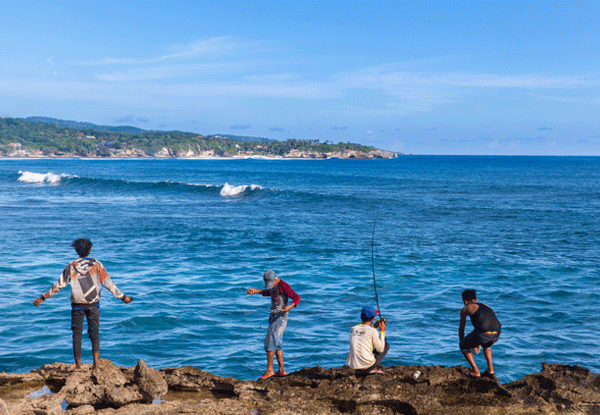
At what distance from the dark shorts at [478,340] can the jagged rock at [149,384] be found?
4067mm

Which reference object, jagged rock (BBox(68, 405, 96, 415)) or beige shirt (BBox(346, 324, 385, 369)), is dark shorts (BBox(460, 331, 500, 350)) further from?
jagged rock (BBox(68, 405, 96, 415))

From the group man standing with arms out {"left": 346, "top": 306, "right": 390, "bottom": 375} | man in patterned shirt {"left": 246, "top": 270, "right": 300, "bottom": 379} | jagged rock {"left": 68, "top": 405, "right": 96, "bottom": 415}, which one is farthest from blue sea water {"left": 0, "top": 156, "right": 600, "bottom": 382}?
jagged rock {"left": 68, "top": 405, "right": 96, "bottom": 415}

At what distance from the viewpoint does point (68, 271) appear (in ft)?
22.6

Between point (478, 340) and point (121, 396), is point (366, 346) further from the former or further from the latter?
point (121, 396)

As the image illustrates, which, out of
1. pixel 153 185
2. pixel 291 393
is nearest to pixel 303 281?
pixel 291 393

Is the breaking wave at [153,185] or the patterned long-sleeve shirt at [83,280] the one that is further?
the breaking wave at [153,185]

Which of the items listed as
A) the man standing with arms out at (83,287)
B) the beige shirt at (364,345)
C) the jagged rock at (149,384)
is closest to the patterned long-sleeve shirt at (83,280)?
the man standing with arms out at (83,287)

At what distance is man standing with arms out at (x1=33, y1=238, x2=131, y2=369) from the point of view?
22.5 ft

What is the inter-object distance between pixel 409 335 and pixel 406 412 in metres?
4.83

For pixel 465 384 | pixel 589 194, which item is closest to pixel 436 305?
pixel 465 384

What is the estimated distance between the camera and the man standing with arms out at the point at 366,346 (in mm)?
6832

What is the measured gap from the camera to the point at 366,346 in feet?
22.5

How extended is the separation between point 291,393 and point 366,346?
1.14 metres

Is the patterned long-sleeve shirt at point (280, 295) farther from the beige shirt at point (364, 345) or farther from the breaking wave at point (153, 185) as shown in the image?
the breaking wave at point (153, 185)
